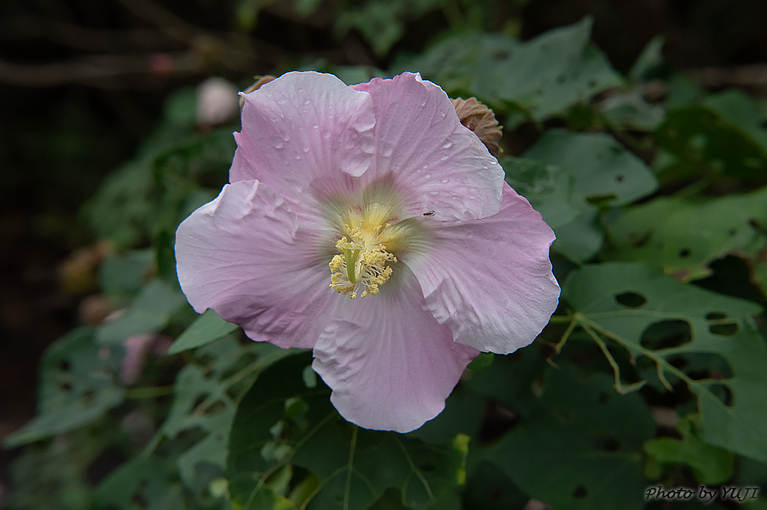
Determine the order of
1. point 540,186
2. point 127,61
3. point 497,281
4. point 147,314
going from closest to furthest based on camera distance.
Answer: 1. point 497,281
2. point 540,186
3. point 147,314
4. point 127,61

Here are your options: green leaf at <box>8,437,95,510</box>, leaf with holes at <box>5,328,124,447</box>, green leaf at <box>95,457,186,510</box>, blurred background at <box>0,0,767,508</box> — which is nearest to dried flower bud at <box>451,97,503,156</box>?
green leaf at <box>95,457,186,510</box>

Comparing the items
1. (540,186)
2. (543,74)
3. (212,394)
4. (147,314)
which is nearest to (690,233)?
(540,186)

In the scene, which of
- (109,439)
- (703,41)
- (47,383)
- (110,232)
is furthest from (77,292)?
(703,41)

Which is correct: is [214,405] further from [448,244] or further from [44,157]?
[44,157]

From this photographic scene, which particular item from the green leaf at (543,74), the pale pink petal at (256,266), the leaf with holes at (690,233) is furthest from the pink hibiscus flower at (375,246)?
the leaf with holes at (690,233)

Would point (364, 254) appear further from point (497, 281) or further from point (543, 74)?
point (543, 74)

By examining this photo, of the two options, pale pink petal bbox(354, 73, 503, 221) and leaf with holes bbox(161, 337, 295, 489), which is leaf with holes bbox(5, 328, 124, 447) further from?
pale pink petal bbox(354, 73, 503, 221)

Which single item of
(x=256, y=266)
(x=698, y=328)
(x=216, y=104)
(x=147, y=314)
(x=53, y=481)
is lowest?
(x=53, y=481)
